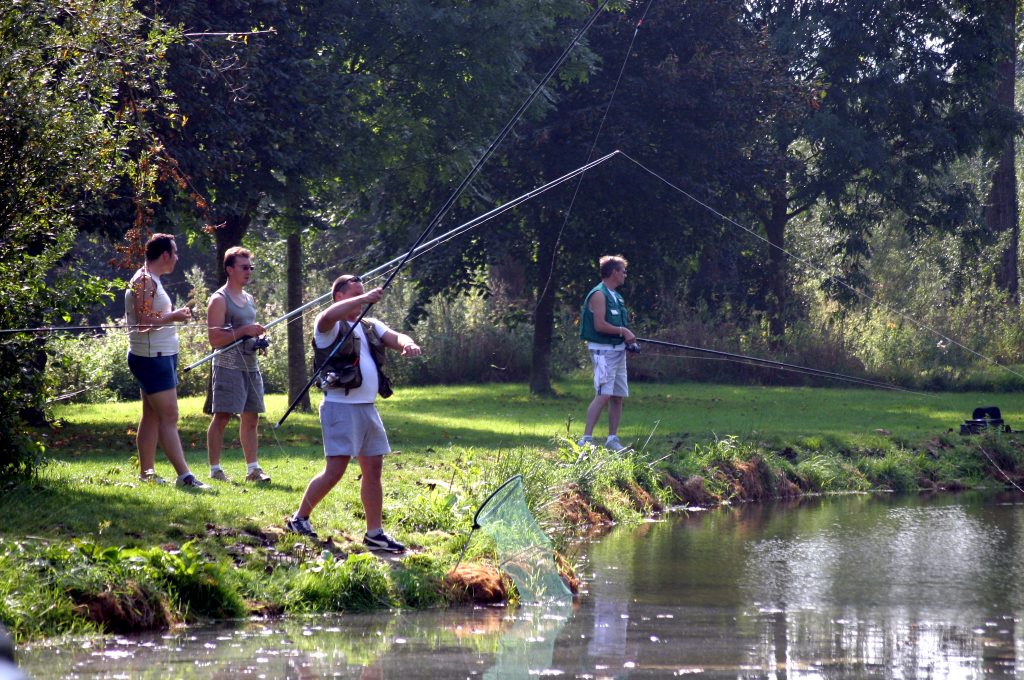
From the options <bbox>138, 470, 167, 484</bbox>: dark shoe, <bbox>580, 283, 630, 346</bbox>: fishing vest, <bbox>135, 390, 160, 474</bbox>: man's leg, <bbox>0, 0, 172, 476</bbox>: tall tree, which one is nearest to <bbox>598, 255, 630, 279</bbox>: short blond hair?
<bbox>580, 283, 630, 346</bbox>: fishing vest

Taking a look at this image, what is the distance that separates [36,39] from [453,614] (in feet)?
15.3

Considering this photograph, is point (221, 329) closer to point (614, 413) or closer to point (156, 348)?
point (156, 348)

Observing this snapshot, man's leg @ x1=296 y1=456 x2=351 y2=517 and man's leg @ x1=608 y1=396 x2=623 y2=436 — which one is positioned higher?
man's leg @ x1=608 y1=396 x2=623 y2=436

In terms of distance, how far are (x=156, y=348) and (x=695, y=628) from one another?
4.47 meters

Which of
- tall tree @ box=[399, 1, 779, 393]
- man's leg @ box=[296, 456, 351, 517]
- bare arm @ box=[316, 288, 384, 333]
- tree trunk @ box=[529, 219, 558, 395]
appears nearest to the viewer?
bare arm @ box=[316, 288, 384, 333]

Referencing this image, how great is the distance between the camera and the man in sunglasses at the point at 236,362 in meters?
9.92

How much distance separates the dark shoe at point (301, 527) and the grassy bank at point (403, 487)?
0.09m

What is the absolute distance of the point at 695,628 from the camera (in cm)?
747

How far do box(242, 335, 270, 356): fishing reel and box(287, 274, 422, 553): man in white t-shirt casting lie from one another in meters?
1.93

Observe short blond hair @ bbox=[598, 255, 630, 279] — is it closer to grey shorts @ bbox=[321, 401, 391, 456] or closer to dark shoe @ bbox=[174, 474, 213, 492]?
dark shoe @ bbox=[174, 474, 213, 492]

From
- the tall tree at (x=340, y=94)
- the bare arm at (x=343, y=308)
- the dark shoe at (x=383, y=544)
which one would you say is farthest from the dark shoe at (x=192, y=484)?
the tall tree at (x=340, y=94)

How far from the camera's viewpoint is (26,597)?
6.56 metres

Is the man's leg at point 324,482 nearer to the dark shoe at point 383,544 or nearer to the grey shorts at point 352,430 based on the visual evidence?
the grey shorts at point 352,430

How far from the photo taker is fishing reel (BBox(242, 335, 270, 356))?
10180 mm
